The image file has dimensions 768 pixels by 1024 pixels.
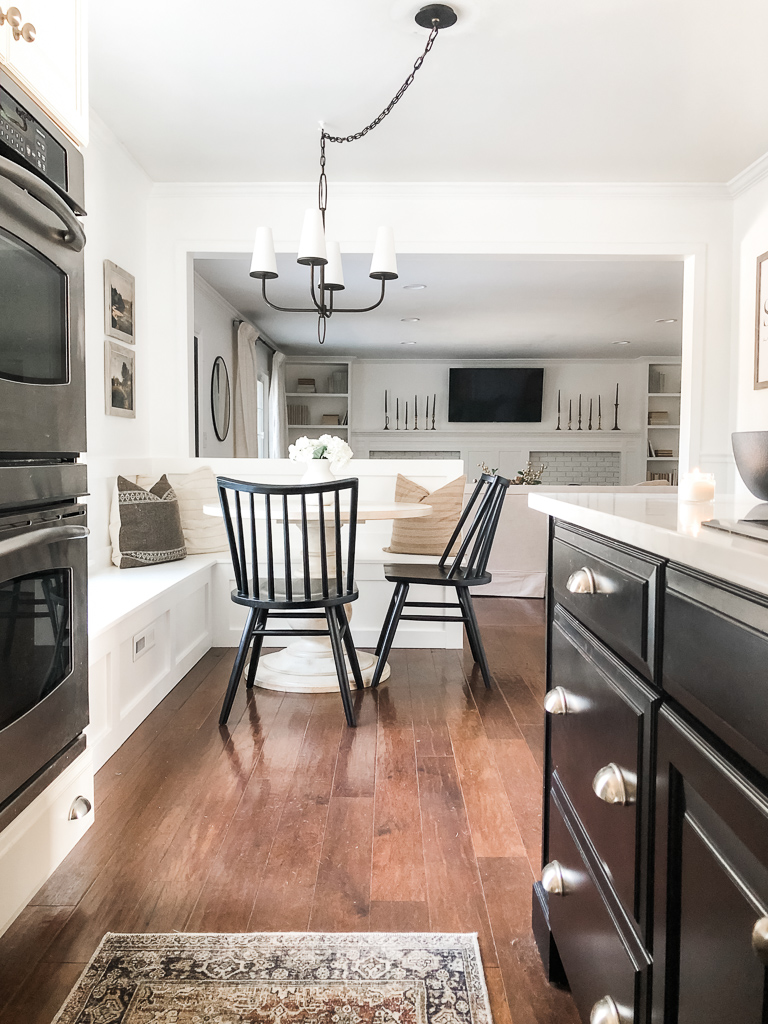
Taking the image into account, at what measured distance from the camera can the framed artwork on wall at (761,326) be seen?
3.76 metres

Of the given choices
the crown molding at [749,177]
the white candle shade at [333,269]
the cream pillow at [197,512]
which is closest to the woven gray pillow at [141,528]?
the cream pillow at [197,512]

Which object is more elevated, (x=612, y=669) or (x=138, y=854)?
(x=612, y=669)

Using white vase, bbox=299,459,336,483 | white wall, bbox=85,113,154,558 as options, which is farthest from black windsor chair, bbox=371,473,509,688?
white wall, bbox=85,113,154,558

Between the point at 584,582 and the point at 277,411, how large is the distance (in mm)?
7985

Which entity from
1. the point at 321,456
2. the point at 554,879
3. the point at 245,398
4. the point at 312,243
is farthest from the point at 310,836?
the point at 245,398

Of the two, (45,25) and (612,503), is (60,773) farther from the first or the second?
(45,25)

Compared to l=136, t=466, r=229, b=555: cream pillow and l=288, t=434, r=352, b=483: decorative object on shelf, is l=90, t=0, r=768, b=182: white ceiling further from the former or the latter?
l=136, t=466, r=229, b=555: cream pillow

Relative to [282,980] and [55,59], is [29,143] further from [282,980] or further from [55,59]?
[282,980]

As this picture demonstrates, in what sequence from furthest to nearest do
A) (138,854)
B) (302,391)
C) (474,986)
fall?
(302,391) → (138,854) → (474,986)

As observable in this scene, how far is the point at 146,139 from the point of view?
3.57 metres

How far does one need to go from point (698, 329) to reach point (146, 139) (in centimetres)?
305

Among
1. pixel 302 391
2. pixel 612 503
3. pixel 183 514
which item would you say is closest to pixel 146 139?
pixel 183 514

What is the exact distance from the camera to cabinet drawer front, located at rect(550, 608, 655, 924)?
0.86m

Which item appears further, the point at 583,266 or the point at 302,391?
the point at 302,391
